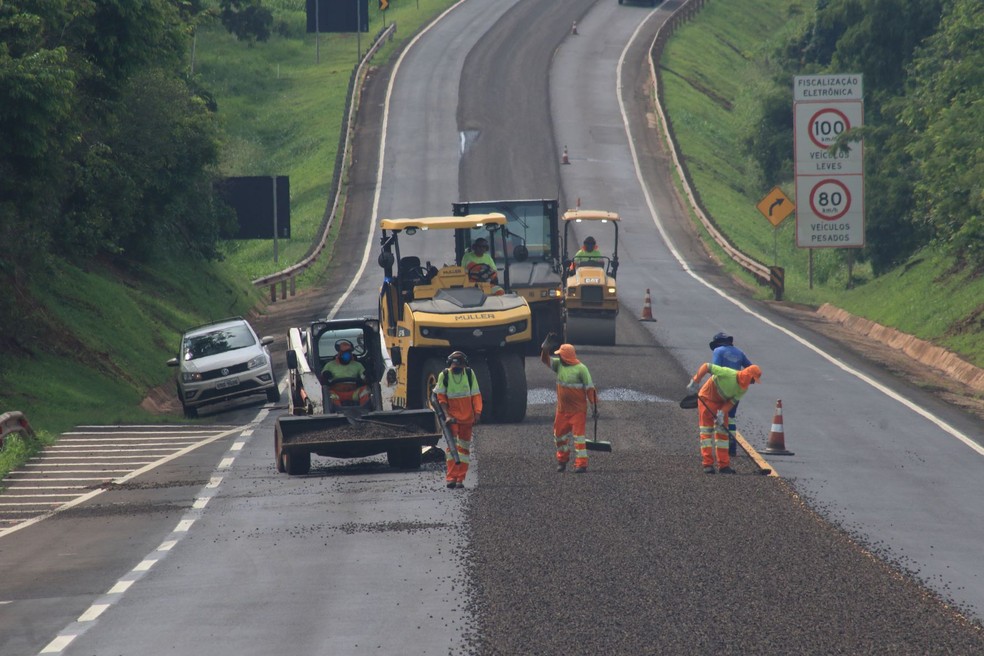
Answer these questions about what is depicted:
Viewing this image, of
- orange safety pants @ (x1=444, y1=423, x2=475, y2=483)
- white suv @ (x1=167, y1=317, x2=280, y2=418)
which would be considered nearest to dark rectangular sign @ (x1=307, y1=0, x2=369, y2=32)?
white suv @ (x1=167, y1=317, x2=280, y2=418)

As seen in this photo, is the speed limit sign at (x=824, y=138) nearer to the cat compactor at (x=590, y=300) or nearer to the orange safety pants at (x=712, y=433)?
the cat compactor at (x=590, y=300)

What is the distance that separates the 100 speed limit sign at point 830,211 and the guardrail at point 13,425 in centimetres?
2564

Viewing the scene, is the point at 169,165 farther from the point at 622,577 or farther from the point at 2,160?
the point at 622,577

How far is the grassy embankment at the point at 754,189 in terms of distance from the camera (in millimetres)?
37250

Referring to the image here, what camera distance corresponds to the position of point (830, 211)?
4344 centimetres

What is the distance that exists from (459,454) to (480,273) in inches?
242

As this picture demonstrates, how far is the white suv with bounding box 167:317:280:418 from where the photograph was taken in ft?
92.9

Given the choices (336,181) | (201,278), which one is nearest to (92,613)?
(201,278)

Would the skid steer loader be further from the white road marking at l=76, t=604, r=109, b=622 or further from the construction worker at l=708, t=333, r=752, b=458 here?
the white road marking at l=76, t=604, r=109, b=622

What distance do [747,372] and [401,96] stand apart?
5895 centimetres

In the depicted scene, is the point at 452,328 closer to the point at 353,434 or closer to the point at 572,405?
the point at 353,434

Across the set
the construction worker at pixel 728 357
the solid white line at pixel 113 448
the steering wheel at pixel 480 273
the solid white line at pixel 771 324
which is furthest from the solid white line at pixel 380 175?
the construction worker at pixel 728 357

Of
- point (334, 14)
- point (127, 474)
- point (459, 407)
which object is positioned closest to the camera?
point (459, 407)

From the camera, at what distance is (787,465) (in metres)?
20.6
